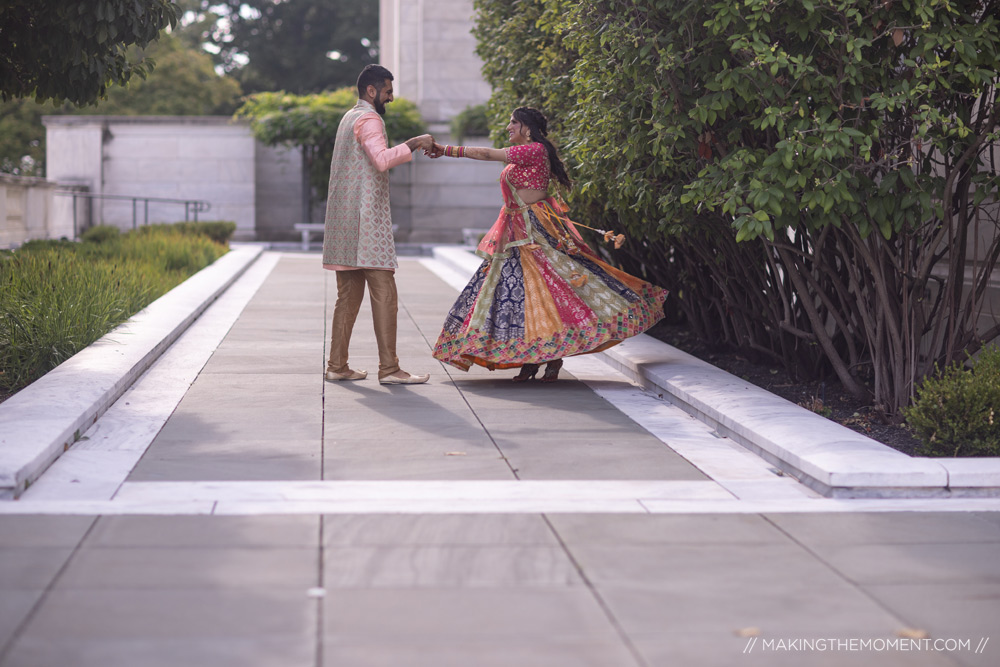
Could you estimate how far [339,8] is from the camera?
54.6 meters

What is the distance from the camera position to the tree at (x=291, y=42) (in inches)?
2157

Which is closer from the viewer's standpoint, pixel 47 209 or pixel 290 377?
pixel 290 377

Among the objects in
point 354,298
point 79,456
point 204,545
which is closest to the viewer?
point 204,545

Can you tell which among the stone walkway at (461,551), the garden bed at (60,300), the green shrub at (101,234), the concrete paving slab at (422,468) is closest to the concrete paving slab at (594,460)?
the stone walkway at (461,551)

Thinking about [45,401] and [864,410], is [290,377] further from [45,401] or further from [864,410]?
[864,410]

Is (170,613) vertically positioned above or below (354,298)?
below

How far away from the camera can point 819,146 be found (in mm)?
6258

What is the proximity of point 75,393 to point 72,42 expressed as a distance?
14.6 feet

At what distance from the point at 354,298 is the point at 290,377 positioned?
0.81 meters

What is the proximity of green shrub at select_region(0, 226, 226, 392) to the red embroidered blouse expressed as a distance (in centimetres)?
358

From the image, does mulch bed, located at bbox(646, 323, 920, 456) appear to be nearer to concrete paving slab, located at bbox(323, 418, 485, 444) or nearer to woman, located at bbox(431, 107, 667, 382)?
woman, located at bbox(431, 107, 667, 382)

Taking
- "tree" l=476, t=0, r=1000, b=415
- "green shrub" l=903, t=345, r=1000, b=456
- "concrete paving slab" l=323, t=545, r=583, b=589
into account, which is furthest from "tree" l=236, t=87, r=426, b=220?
"concrete paving slab" l=323, t=545, r=583, b=589

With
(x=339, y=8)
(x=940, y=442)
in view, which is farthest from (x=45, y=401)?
(x=339, y=8)

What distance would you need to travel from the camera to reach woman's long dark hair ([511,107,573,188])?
823cm
